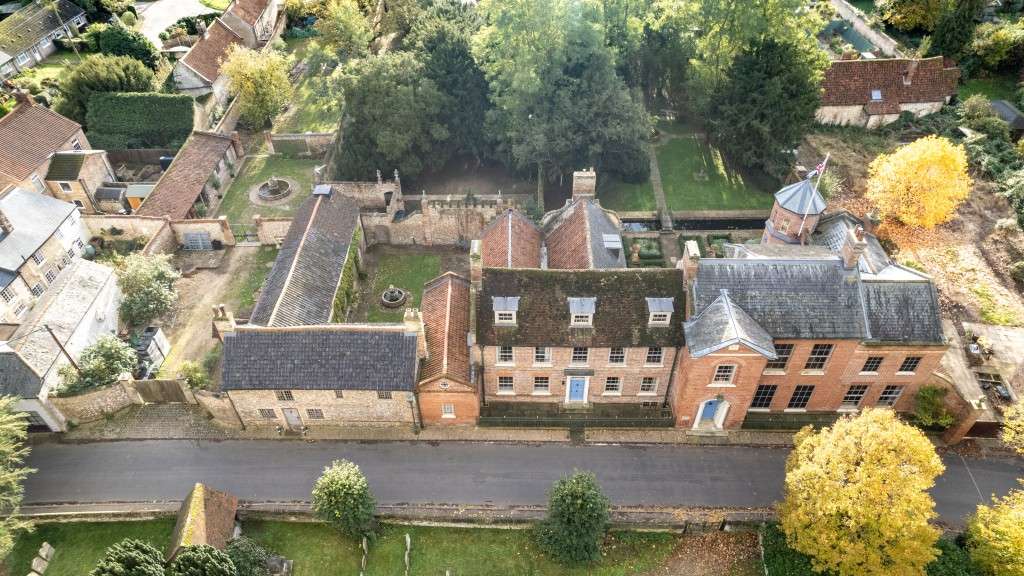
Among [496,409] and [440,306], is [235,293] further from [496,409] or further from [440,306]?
[496,409]

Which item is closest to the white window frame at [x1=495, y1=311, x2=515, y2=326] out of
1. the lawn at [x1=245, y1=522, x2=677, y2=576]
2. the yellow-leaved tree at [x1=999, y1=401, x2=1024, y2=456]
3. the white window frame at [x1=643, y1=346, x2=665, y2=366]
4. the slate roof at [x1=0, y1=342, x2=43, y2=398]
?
the white window frame at [x1=643, y1=346, x2=665, y2=366]

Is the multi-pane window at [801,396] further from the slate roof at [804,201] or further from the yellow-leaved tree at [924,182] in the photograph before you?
the yellow-leaved tree at [924,182]

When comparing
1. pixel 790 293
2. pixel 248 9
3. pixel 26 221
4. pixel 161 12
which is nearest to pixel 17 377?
pixel 26 221

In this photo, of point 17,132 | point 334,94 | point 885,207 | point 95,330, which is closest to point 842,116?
point 885,207

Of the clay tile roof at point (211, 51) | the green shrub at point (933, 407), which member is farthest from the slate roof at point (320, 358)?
the clay tile roof at point (211, 51)

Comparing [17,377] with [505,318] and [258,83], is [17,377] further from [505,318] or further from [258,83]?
[258,83]

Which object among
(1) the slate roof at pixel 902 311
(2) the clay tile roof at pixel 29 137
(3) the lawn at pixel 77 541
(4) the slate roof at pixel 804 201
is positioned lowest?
(3) the lawn at pixel 77 541

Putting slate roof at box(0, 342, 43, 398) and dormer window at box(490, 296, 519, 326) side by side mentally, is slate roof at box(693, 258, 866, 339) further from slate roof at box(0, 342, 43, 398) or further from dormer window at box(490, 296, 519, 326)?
slate roof at box(0, 342, 43, 398)
